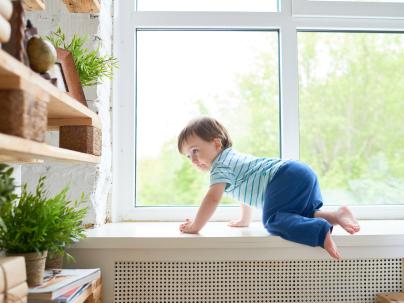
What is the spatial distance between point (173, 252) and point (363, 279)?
2.24 feet

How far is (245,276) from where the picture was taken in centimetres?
160

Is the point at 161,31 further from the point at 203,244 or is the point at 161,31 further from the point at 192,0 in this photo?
the point at 203,244

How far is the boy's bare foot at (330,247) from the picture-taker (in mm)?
1473

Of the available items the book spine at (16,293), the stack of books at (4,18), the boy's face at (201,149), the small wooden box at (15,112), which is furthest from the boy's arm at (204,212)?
the stack of books at (4,18)

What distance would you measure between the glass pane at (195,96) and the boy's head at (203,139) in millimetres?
258

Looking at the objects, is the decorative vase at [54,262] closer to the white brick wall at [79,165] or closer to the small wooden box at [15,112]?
the white brick wall at [79,165]

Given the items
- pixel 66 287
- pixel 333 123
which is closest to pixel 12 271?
pixel 66 287

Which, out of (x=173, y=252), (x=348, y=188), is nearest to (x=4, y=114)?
(x=173, y=252)

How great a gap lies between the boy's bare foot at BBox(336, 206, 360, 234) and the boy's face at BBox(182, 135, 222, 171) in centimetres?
52

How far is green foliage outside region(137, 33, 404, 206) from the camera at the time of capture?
2076 mm

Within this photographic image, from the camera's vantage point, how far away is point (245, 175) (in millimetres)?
1762

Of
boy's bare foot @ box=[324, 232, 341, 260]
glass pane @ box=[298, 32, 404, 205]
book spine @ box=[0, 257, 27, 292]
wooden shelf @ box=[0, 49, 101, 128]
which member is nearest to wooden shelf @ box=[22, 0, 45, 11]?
wooden shelf @ box=[0, 49, 101, 128]

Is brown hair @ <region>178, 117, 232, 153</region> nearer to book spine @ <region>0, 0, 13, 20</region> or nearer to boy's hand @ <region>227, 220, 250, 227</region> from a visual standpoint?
boy's hand @ <region>227, 220, 250, 227</region>

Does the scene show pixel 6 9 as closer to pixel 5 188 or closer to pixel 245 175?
pixel 5 188
